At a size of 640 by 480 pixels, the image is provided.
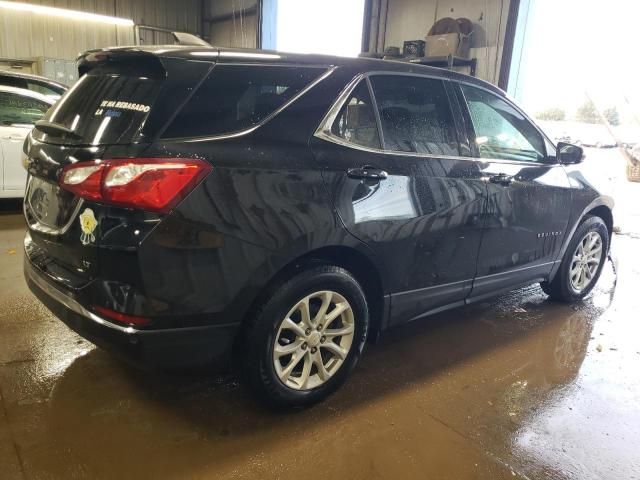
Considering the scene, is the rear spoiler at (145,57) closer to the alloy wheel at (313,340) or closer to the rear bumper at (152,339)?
the rear bumper at (152,339)

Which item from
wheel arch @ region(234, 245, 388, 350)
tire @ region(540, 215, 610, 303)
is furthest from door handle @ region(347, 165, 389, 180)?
tire @ region(540, 215, 610, 303)

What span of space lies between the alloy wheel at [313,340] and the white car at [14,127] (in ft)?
15.8

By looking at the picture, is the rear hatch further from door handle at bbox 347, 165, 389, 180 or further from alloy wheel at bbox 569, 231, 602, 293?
alloy wheel at bbox 569, 231, 602, 293

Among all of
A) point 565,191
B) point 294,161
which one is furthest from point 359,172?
point 565,191

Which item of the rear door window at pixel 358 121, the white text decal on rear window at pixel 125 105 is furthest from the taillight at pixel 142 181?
the rear door window at pixel 358 121

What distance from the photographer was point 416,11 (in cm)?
814

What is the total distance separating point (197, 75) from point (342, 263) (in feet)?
3.31

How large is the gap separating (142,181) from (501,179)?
6.66ft

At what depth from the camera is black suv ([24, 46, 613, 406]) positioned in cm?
170

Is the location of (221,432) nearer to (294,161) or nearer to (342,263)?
(342,263)

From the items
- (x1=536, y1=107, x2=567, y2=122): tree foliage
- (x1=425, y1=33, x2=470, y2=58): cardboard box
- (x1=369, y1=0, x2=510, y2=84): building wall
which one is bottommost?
(x1=536, y1=107, x2=567, y2=122): tree foliage

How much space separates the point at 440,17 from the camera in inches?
306

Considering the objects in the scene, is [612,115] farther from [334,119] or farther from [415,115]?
[334,119]

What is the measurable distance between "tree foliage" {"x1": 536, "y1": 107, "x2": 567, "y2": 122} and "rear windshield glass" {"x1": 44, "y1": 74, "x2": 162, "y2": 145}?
7.53 m
